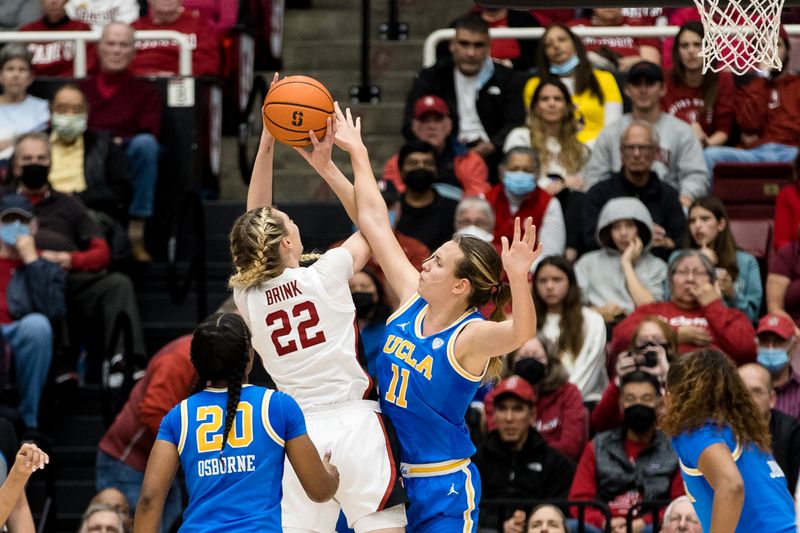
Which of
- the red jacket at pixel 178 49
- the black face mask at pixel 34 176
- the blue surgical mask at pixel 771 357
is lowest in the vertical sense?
the blue surgical mask at pixel 771 357

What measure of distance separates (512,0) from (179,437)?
125 inches

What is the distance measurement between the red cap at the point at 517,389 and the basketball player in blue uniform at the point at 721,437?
2.18 meters

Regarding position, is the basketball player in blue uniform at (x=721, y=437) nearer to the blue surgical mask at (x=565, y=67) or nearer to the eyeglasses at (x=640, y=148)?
the eyeglasses at (x=640, y=148)

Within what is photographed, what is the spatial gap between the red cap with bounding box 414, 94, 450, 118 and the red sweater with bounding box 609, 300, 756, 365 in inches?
100.0

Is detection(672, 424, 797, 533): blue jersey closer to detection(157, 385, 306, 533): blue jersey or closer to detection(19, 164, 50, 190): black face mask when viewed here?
detection(157, 385, 306, 533): blue jersey

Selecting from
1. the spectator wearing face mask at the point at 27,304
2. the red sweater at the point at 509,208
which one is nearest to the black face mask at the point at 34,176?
the spectator wearing face mask at the point at 27,304

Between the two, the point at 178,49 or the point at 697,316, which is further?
the point at 178,49

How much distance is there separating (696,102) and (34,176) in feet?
16.0

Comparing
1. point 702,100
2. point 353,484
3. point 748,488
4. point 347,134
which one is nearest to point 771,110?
point 702,100

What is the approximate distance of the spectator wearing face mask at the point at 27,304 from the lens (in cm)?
1092

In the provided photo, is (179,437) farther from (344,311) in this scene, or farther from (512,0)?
(512,0)

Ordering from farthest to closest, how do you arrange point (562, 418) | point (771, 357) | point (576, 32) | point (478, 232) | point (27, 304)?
1. point (576, 32)
2. point (27, 304)
3. point (478, 232)
4. point (771, 357)
5. point (562, 418)

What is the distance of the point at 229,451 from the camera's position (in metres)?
6.46

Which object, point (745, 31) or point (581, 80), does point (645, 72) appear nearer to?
point (581, 80)
